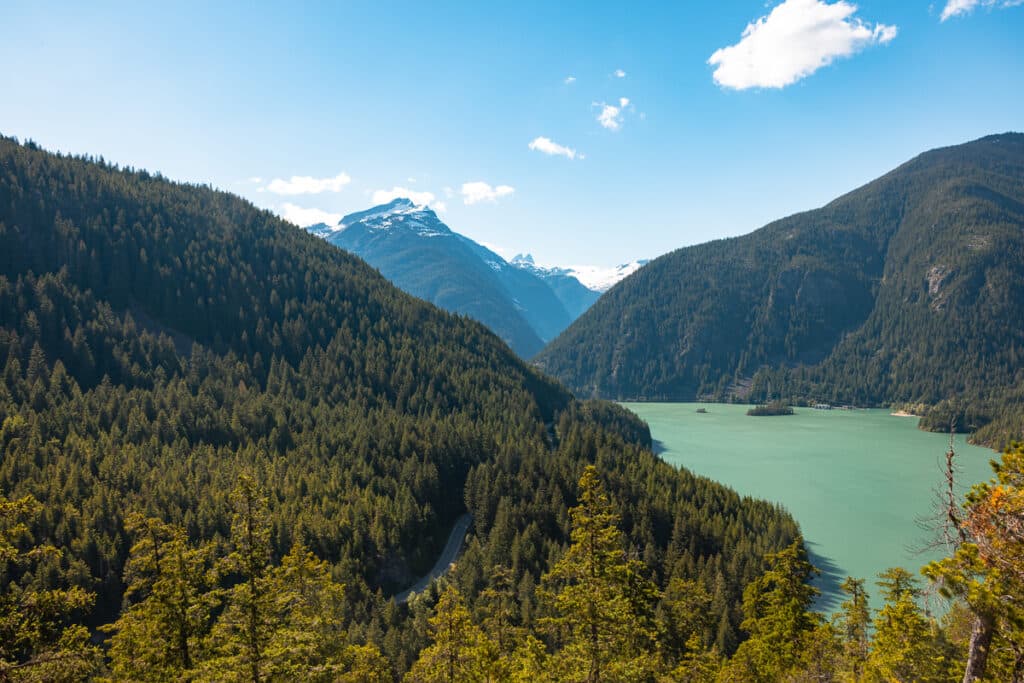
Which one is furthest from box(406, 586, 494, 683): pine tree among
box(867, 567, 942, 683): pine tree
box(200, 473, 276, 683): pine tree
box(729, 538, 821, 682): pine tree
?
box(729, 538, 821, 682): pine tree

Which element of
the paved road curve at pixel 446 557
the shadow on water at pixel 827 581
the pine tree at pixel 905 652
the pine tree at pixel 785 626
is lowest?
the paved road curve at pixel 446 557

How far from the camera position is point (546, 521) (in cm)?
8506

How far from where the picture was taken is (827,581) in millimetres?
74688

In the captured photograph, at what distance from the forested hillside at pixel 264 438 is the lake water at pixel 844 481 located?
11620mm

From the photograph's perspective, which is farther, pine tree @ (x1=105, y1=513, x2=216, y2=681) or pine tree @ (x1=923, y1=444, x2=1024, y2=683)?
pine tree @ (x1=105, y1=513, x2=216, y2=681)

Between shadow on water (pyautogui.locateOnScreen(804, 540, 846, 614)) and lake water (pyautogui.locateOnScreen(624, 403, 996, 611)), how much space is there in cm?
13

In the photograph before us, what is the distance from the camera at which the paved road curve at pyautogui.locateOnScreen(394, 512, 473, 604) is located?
73.1m

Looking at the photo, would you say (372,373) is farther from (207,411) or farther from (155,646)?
(155,646)

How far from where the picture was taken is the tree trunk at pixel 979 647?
47.4 feet

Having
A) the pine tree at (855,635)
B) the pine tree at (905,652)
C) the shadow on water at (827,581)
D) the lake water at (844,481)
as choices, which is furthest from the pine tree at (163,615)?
the shadow on water at (827,581)

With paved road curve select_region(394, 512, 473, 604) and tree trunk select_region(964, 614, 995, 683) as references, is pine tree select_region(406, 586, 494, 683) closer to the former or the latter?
tree trunk select_region(964, 614, 995, 683)

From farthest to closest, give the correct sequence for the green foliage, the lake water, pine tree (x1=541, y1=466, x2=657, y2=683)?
the lake water → pine tree (x1=541, y1=466, x2=657, y2=683) → the green foliage

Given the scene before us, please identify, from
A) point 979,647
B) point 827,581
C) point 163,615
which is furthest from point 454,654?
point 827,581

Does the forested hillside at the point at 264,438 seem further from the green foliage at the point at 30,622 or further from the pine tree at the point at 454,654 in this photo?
the pine tree at the point at 454,654
